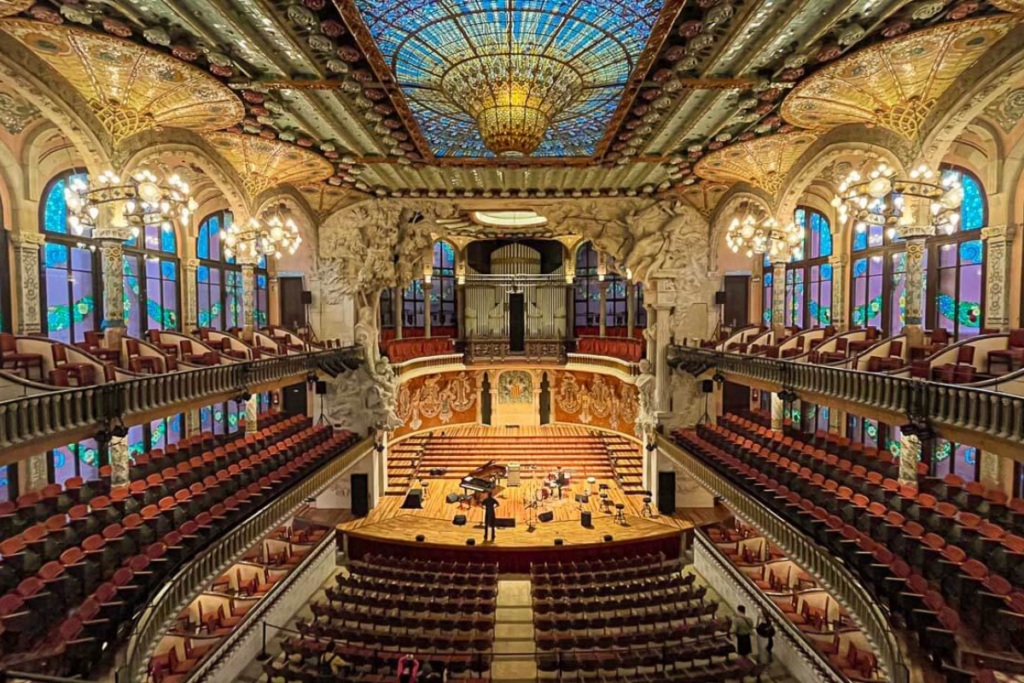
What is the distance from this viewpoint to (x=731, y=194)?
1728 centimetres

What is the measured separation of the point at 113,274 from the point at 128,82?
11.5ft

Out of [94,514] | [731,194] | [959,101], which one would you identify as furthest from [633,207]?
[94,514]

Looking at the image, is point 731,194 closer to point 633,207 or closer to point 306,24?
point 633,207

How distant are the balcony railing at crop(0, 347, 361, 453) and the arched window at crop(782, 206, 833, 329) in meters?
16.3

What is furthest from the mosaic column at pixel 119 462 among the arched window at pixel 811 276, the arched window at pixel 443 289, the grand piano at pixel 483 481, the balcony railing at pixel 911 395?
the arched window at pixel 811 276

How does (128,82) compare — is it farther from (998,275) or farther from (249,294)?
(998,275)

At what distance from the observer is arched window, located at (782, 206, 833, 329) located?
17.3 meters

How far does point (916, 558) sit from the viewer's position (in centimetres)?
845

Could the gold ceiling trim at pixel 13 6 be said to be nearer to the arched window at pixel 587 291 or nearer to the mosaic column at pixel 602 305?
the mosaic column at pixel 602 305

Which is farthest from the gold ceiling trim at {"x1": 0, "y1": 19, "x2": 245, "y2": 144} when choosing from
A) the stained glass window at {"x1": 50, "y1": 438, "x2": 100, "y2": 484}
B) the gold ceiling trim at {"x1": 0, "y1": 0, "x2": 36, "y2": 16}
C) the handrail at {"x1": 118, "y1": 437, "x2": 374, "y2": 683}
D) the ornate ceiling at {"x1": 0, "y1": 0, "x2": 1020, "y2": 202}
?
the handrail at {"x1": 118, "y1": 437, "x2": 374, "y2": 683}

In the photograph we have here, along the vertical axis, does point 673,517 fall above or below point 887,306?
below

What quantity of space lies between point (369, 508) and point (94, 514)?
9.35 meters

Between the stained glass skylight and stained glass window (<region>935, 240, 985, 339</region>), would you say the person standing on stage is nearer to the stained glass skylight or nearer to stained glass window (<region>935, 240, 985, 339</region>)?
the stained glass skylight

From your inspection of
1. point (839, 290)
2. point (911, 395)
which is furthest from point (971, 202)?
point (911, 395)
